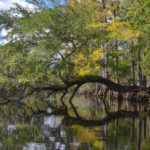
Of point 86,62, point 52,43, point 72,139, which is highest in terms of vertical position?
point 52,43

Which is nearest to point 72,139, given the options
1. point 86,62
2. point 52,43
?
point 52,43

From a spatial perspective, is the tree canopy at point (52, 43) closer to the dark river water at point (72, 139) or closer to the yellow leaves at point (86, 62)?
the yellow leaves at point (86, 62)

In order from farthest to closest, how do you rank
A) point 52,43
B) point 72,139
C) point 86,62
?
point 86,62, point 52,43, point 72,139

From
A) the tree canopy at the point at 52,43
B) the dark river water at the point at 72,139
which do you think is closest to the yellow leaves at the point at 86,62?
the tree canopy at the point at 52,43

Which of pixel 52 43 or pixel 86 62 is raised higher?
pixel 52 43

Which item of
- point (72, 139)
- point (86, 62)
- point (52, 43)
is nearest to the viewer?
point (72, 139)

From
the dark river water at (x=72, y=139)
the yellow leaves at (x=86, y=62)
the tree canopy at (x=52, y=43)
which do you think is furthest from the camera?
the yellow leaves at (x=86, y=62)

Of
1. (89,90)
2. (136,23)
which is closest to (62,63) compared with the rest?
(136,23)

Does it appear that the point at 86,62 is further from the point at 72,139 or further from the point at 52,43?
the point at 72,139

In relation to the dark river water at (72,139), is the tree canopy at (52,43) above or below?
above

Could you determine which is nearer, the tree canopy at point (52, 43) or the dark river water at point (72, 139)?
the dark river water at point (72, 139)

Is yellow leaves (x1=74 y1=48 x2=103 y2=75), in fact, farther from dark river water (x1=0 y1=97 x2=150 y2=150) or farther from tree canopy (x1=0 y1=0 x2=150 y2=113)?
dark river water (x1=0 y1=97 x2=150 y2=150)

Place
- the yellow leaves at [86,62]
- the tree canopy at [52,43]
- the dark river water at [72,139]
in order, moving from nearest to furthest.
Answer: the dark river water at [72,139] → the tree canopy at [52,43] → the yellow leaves at [86,62]

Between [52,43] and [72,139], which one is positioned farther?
[52,43]
